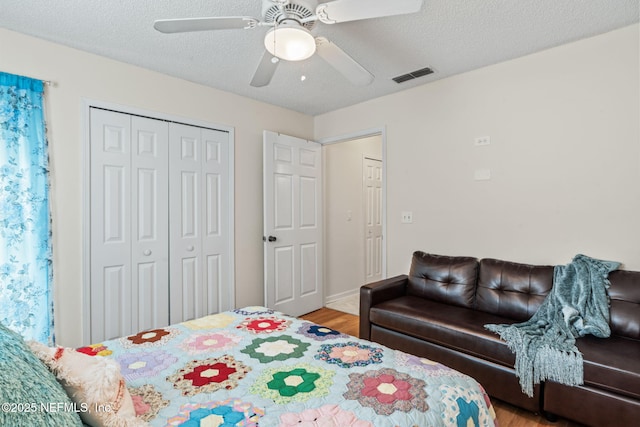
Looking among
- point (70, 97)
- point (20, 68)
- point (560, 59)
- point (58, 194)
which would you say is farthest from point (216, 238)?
point (560, 59)

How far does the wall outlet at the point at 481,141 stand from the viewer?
284 cm

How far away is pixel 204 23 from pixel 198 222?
2.01 meters

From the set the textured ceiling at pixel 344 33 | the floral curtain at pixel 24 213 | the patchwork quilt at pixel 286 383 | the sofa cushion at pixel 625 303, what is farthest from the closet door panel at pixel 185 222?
the sofa cushion at pixel 625 303

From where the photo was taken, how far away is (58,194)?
2412mm

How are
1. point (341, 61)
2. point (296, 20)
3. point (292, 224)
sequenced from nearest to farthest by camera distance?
point (296, 20), point (341, 61), point (292, 224)

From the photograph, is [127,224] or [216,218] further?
[216,218]

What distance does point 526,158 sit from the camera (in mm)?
2641

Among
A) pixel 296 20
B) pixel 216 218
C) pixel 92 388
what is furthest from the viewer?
pixel 216 218

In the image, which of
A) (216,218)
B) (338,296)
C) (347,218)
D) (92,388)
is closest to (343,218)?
(347,218)

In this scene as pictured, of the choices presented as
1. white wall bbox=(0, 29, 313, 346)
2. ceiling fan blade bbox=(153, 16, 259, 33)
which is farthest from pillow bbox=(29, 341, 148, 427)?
white wall bbox=(0, 29, 313, 346)

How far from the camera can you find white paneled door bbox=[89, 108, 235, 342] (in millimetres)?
2613

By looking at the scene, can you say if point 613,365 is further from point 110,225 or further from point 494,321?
point 110,225

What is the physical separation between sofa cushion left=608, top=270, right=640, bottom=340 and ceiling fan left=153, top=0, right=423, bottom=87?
2146 millimetres

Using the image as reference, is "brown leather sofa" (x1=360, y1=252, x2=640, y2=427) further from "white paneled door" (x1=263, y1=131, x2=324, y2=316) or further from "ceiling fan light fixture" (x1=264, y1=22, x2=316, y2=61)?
"ceiling fan light fixture" (x1=264, y1=22, x2=316, y2=61)
